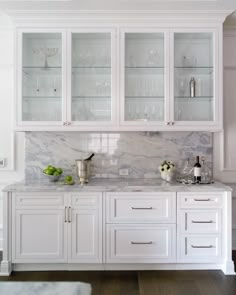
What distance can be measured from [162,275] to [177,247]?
1.03 ft

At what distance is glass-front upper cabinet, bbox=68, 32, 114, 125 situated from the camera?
3055 mm

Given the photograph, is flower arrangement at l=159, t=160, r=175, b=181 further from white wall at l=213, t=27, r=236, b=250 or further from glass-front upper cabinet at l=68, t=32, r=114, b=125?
glass-front upper cabinet at l=68, t=32, r=114, b=125

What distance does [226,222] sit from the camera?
278 centimetres

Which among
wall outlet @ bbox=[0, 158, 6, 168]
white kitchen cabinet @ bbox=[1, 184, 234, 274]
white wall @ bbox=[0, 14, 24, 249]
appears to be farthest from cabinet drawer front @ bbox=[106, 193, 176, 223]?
wall outlet @ bbox=[0, 158, 6, 168]

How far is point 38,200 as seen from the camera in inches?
110

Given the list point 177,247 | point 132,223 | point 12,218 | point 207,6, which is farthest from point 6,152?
point 207,6

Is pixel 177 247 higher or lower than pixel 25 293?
lower

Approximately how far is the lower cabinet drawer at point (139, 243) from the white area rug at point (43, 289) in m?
1.35

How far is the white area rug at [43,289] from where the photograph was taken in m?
1.36

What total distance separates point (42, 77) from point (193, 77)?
169 centimetres

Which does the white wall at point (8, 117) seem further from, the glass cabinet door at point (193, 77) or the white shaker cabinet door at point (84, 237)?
the glass cabinet door at point (193, 77)

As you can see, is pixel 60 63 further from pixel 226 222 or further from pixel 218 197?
pixel 226 222

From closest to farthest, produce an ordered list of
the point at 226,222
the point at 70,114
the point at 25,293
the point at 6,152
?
the point at 25,293 < the point at 226,222 < the point at 70,114 < the point at 6,152

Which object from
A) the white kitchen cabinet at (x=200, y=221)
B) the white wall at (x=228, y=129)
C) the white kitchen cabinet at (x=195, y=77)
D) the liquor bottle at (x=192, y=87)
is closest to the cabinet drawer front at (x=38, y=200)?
the white kitchen cabinet at (x=200, y=221)
